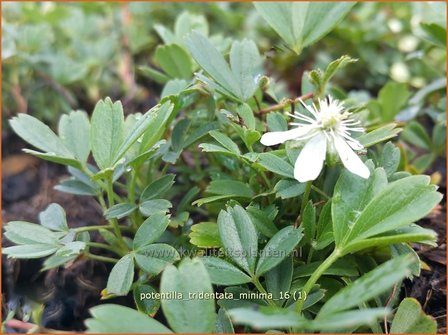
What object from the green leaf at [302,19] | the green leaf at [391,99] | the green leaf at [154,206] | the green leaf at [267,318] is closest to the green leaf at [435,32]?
the green leaf at [391,99]

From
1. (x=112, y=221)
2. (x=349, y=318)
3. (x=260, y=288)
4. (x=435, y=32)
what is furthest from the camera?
(x=435, y=32)

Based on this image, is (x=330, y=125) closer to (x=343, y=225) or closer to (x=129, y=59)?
(x=343, y=225)

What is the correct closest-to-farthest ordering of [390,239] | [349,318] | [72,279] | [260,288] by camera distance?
[349,318] < [390,239] < [260,288] < [72,279]

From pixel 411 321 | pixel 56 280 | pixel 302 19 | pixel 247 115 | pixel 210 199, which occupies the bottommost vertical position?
pixel 56 280

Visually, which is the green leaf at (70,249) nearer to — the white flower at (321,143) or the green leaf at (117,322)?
the green leaf at (117,322)

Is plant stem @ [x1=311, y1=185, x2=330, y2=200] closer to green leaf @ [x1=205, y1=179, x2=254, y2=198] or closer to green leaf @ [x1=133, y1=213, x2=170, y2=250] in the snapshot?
green leaf @ [x1=205, y1=179, x2=254, y2=198]

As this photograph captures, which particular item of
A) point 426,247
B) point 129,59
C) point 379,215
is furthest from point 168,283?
point 129,59

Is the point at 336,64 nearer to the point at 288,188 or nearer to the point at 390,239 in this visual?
the point at 288,188

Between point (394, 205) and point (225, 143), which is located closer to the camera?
point (394, 205)

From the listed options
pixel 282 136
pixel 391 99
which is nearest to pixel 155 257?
pixel 282 136
